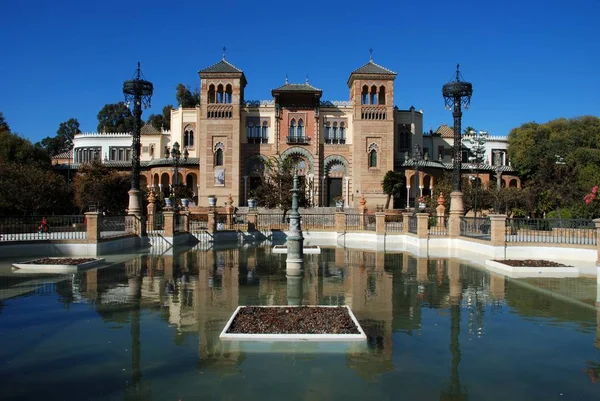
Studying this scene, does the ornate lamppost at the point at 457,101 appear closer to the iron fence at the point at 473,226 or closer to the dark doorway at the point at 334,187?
the iron fence at the point at 473,226

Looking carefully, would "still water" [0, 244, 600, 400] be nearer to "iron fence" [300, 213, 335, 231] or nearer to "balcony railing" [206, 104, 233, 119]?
"iron fence" [300, 213, 335, 231]

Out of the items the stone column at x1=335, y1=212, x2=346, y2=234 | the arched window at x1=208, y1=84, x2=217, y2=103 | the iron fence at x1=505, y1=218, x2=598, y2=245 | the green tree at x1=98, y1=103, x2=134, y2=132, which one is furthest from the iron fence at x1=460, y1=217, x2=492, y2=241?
the green tree at x1=98, y1=103, x2=134, y2=132

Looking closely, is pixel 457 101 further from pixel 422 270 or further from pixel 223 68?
pixel 223 68

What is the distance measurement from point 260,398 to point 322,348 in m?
Answer: 1.65

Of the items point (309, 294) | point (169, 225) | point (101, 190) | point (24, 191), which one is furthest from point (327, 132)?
point (309, 294)

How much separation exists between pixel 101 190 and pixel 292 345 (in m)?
33.6

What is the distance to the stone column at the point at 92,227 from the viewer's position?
55.1 feet

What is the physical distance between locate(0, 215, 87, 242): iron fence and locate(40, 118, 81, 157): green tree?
2543 inches

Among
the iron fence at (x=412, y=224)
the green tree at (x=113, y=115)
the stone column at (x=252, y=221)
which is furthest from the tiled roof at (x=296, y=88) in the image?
the green tree at (x=113, y=115)

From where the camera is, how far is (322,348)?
642 cm

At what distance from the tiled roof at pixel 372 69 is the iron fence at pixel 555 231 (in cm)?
2999

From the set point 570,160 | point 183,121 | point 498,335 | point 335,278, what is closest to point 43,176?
point 183,121

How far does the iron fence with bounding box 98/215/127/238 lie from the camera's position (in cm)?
1933

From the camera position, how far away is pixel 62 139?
83375 mm
